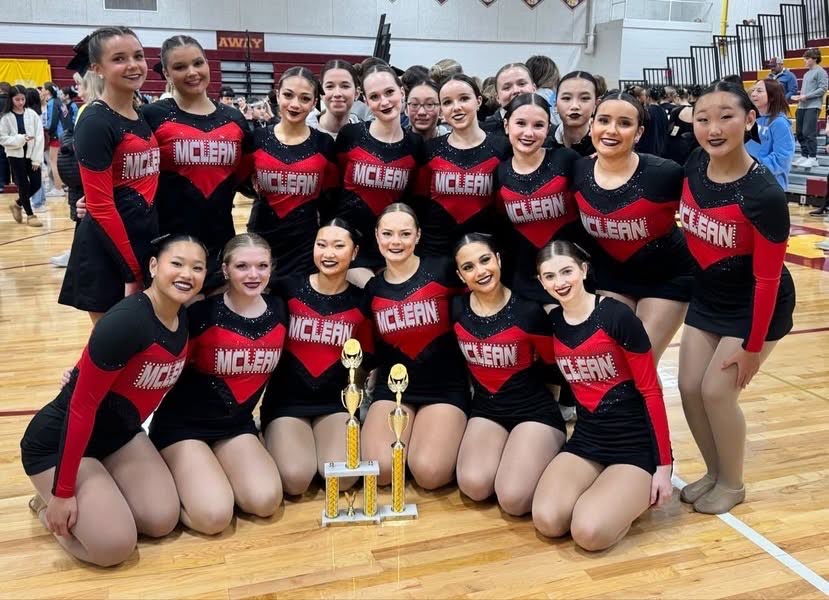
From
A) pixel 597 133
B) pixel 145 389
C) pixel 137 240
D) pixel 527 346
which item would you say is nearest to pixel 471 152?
pixel 597 133

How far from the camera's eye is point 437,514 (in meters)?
2.85

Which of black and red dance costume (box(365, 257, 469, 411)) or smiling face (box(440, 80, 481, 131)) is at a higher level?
smiling face (box(440, 80, 481, 131))

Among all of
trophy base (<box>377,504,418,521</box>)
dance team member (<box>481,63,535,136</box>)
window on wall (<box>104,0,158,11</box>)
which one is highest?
window on wall (<box>104,0,158,11</box>)

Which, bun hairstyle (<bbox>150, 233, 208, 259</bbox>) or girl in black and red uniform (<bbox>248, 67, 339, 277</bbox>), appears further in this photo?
girl in black and red uniform (<bbox>248, 67, 339, 277</bbox>)

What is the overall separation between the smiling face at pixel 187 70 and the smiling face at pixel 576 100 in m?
1.53

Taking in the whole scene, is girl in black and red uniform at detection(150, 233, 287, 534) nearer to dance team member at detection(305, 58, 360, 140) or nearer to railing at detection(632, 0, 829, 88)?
dance team member at detection(305, 58, 360, 140)

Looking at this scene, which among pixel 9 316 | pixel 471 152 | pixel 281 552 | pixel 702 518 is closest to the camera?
pixel 281 552

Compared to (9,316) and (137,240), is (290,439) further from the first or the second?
(9,316)

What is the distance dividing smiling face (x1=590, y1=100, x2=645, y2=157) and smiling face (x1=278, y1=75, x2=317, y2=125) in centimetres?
121

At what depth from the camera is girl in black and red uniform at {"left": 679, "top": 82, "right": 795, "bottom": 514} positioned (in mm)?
2553

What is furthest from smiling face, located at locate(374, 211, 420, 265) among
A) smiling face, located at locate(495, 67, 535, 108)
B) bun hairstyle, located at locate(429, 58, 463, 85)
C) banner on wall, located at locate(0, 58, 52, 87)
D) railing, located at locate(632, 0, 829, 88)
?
banner on wall, located at locate(0, 58, 52, 87)

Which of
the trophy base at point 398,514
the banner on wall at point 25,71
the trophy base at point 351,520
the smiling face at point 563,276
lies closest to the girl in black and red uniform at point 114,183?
the trophy base at point 351,520

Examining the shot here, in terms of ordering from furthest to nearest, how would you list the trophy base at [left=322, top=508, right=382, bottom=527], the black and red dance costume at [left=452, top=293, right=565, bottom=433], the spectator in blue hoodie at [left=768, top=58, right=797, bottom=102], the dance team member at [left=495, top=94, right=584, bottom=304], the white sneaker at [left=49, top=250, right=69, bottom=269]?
1. the spectator in blue hoodie at [left=768, top=58, right=797, bottom=102]
2. the white sneaker at [left=49, top=250, right=69, bottom=269]
3. the dance team member at [left=495, top=94, right=584, bottom=304]
4. the black and red dance costume at [left=452, top=293, right=565, bottom=433]
5. the trophy base at [left=322, top=508, right=382, bottom=527]

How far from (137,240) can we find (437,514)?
5.11 feet
